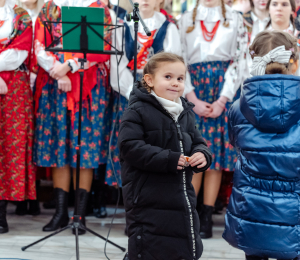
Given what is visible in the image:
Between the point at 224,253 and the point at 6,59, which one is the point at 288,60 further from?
the point at 6,59

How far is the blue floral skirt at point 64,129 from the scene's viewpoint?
9.45 ft

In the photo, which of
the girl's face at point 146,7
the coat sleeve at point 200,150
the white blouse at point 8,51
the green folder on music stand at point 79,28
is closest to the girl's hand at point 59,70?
the white blouse at point 8,51

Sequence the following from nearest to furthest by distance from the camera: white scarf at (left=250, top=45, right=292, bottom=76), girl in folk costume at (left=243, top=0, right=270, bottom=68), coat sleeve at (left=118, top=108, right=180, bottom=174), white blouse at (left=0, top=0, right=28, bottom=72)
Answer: coat sleeve at (left=118, top=108, right=180, bottom=174), white scarf at (left=250, top=45, right=292, bottom=76), white blouse at (left=0, top=0, right=28, bottom=72), girl in folk costume at (left=243, top=0, right=270, bottom=68)

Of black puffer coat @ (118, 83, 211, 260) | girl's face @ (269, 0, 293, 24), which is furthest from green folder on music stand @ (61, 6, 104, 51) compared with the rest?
girl's face @ (269, 0, 293, 24)

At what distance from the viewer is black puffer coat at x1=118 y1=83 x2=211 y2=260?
1.68m

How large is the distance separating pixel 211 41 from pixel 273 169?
1.48m

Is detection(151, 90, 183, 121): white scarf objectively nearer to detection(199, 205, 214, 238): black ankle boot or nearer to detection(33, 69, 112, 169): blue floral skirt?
detection(33, 69, 112, 169): blue floral skirt

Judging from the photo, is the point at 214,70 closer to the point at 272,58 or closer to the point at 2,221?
the point at 272,58

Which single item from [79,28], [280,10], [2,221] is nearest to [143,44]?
[79,28]

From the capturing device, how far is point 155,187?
1.72 metres

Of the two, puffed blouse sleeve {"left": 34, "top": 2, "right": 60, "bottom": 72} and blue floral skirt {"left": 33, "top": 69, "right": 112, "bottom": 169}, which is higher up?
puffed blouse sleeve {"left": 34, "top": 2, "right": 60, "bottom": 72}

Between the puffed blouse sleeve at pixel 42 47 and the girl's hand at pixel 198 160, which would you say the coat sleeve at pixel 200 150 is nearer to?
→ the girl's hand at pixel 198 160

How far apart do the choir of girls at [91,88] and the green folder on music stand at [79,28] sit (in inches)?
18.2

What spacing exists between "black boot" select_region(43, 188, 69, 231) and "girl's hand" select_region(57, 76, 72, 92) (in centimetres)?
72
